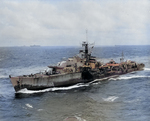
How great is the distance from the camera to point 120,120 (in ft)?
92.5

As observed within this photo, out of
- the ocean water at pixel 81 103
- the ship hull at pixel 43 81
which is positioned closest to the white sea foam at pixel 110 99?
the ocean water at pixel 81 103

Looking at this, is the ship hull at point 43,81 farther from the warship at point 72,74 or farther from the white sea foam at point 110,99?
the white sea foam at point 110,99

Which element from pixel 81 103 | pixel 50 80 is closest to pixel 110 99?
pixel 81 103

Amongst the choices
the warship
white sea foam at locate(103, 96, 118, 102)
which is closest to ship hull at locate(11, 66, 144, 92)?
the warship

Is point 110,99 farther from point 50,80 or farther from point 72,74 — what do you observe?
point 50,80

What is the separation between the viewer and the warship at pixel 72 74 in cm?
4616

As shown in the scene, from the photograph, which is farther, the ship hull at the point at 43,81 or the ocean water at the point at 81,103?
the ship hull at the point at 43,81

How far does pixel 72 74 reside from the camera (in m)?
51.5

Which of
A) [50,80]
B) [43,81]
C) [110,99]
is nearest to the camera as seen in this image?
[110,99]

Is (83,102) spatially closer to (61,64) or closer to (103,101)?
(103,101)

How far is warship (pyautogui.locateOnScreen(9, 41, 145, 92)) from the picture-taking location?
46.2 meters

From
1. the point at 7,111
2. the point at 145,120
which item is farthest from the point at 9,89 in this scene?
the point at 145,120

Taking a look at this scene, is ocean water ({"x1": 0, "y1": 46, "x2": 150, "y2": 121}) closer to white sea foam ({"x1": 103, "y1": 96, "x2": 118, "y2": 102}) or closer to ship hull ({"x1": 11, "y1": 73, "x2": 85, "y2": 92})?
white sea foam ({"x1": 103, "y1": 96, "x2": 118, "y2": 102})

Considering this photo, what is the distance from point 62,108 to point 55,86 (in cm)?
1521
